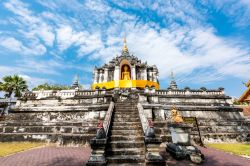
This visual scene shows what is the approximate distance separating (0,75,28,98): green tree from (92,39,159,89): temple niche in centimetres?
1472

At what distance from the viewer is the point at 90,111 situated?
15.8m

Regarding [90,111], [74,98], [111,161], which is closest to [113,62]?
[74,98]

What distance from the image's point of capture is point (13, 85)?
108 feet

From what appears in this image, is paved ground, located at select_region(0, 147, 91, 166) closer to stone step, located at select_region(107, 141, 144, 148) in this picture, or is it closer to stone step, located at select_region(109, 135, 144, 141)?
stone step, located at select_region(107, 141, 144, 148)

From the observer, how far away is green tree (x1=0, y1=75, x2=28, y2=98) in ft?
107

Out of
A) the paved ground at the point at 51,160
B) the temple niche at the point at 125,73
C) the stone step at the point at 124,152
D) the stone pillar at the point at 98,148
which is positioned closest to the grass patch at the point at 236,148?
the stone step at the point at 124,152

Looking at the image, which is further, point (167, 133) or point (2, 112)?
point (2, 112)

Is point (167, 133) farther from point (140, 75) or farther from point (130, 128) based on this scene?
point (140, 75)

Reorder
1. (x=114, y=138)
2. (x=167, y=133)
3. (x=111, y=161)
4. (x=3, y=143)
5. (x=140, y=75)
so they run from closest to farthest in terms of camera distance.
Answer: (x=111, y=161) < (x=114, y=138) < (x=167, y=133) < (x=3, y=143) < (x=140, y=75)

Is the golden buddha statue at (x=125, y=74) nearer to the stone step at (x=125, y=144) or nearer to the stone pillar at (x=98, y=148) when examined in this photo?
the stone step at (x=125, y=144)

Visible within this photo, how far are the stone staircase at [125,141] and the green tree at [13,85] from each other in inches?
1138

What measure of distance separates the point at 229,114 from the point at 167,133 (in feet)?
32.3

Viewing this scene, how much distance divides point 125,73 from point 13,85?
21798 mm

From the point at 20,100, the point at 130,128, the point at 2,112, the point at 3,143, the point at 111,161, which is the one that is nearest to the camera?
the point at 111,161
